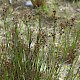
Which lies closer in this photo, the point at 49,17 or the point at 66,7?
the point at 49,17

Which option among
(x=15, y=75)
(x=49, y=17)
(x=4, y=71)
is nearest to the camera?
(x=4, y=71)

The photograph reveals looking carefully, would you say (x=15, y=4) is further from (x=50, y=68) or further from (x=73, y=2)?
(x=50, y=68)

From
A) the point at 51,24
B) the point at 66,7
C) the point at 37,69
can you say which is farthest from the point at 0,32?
the point at 37,69

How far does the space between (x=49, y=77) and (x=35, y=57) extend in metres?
0.21

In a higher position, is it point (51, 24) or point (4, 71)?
point (4, 71)

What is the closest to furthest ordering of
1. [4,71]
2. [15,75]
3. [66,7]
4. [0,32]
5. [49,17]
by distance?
[4,71], [15,75], [0,32], [49,17], [66,7]

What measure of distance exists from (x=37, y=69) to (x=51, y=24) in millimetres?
1542

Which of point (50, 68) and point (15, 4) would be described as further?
point (15, 4)

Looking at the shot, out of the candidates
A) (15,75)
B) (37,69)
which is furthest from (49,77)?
(15,75)

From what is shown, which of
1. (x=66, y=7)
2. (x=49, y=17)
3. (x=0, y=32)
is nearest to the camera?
(x=0, y=32)

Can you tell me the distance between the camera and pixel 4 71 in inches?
85.1

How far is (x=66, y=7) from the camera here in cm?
417

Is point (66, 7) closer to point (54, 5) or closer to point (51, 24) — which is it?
point (54, 5)

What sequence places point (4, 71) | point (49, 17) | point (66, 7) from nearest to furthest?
point (4, 71)
point (49, 17)
point (66, 7)
